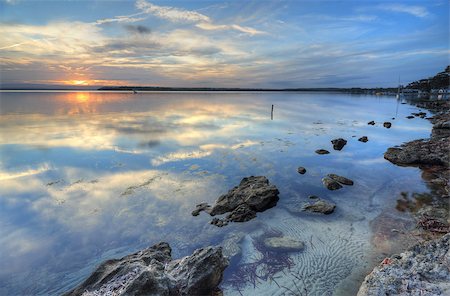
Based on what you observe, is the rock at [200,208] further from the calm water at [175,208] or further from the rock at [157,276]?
the rock at [157,276]

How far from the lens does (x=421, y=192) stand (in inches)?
583

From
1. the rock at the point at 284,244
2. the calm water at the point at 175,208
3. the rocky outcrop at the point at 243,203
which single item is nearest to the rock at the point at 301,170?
the calm water at the point at 175,208

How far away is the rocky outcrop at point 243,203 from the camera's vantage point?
12273 millimetres

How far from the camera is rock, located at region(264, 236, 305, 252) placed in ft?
32.5

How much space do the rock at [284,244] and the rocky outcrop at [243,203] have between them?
1945 millimetres

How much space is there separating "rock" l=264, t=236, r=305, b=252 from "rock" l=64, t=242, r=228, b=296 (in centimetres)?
214

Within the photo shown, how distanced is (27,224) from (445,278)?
586 inches

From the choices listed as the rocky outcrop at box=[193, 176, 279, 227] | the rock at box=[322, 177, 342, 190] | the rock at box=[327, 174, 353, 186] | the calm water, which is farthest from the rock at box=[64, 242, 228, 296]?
the rock at box=[327, 174, 353, 186]

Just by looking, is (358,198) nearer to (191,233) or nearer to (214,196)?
(214,196)

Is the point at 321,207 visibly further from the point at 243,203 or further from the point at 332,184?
the point at 243,203

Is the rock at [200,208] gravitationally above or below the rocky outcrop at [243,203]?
below

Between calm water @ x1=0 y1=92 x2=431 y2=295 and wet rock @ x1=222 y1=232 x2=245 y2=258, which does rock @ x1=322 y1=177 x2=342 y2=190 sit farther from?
wet rock @ x1=222 y1=232 x2=245 y2=258

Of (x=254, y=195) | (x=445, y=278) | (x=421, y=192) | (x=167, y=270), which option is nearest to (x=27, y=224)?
(x=167, y=270)

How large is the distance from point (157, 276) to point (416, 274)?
6.16m
